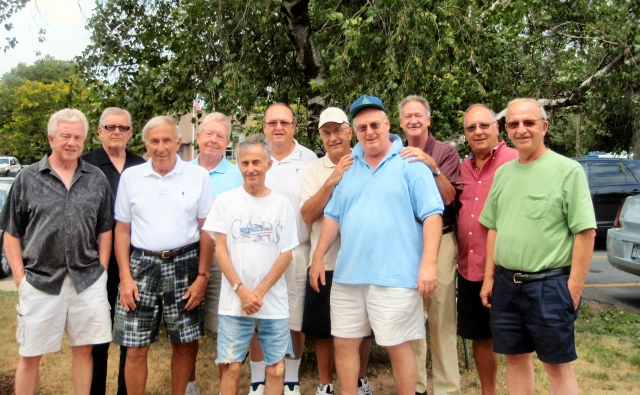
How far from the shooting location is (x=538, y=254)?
110 inches

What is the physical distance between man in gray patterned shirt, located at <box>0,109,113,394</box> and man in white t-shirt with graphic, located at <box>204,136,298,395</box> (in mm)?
746

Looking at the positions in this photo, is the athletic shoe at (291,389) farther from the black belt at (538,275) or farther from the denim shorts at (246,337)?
the black belt at (538,275)

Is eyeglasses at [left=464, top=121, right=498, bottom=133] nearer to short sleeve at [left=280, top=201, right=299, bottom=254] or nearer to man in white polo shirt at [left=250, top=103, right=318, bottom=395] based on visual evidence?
man in white polo shirt at [left=250, top=103, right=318, bottom=395]

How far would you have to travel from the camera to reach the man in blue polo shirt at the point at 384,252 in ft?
9.86

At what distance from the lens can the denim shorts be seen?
10.3 feet

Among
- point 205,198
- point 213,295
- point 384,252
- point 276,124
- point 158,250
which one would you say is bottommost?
point 213,295

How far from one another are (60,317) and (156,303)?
55cm

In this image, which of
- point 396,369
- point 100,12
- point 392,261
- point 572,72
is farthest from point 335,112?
point 572,72

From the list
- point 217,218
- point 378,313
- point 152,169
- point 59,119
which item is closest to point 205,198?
point 217,218

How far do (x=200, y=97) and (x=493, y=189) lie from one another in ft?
9.64

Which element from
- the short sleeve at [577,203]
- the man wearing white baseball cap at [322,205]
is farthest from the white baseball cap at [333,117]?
the short sleeve at [577,203]

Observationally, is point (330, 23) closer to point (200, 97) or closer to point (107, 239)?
point (200, 97)

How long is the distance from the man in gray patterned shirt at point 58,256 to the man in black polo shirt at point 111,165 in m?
0.27

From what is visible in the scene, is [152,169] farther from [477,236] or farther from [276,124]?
[477,236]
